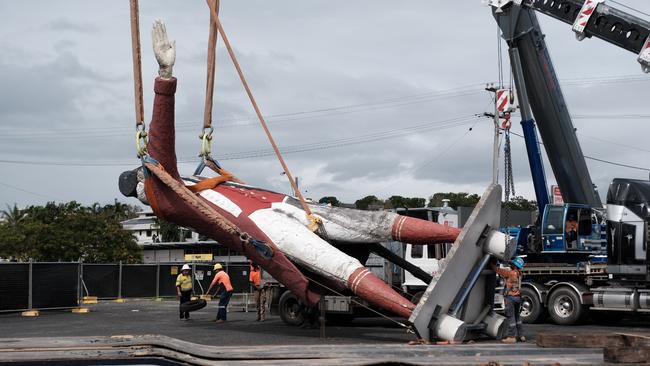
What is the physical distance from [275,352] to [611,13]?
49.2ft

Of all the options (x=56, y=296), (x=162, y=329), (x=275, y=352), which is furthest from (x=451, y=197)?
(x=275, y=352)

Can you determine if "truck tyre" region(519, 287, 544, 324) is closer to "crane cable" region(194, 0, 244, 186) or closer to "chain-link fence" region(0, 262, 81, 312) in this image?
"crane cable" region(194, 0, 244, 186)

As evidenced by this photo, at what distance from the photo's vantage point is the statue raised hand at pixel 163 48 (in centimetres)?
1577

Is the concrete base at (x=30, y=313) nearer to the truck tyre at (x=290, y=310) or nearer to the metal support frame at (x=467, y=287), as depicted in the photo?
the truck tyre at (x=290, y=310)

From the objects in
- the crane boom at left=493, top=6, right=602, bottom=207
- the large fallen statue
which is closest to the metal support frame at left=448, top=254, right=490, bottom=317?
the large fallen statue

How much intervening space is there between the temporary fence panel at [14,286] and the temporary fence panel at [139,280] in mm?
10409

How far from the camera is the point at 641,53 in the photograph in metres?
20.3

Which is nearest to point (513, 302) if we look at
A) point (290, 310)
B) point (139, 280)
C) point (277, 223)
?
point (277, 223)

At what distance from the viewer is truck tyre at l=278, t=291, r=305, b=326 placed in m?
21.2

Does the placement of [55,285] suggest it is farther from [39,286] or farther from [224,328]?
[224,328]

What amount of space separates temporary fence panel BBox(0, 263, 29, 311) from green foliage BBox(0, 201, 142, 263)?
166ft

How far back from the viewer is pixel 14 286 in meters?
27.8

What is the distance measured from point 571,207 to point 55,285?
17119 mm

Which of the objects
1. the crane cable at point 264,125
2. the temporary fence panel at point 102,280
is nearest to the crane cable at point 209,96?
the crane cable at point 264,125
